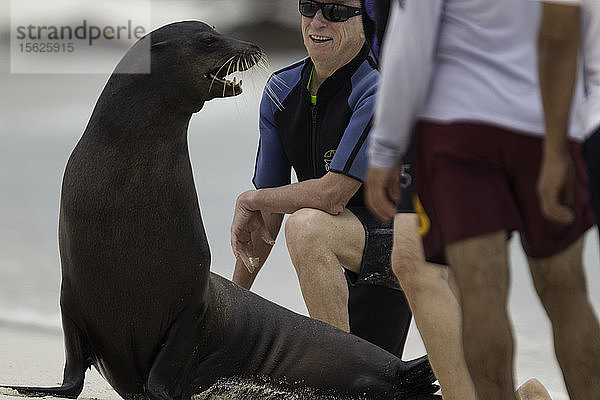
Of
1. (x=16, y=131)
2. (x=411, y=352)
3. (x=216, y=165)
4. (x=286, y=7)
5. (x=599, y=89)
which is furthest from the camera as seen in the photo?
(x=286, y=7)

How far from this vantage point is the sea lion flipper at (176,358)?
3.28 metres

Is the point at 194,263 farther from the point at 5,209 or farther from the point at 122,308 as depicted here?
the point at 5,209

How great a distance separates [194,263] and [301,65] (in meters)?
1.30

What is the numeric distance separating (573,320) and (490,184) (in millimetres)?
319

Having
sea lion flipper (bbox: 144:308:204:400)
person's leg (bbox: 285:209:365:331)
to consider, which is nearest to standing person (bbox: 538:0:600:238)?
sea lion flipper (bbox: 144:308:204:400)

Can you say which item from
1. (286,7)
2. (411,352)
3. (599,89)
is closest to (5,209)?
(411,352)

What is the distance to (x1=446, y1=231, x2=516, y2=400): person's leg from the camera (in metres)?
2.08

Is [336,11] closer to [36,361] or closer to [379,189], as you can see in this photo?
[379,189]

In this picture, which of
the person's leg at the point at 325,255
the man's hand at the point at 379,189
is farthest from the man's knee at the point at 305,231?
the man's hand at the point at 379,189

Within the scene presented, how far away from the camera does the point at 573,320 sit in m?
2.13

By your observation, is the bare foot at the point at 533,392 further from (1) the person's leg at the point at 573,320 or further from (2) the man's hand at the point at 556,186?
(2) the man's hand at the point at 556,186

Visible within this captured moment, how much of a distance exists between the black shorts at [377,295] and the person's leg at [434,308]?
0.71 m

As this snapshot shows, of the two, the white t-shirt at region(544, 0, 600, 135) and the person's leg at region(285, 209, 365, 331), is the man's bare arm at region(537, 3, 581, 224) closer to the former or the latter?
the white t-shirt at region(544, 0, 600, 135)

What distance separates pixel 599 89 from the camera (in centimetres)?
212
